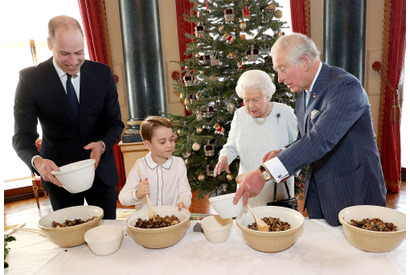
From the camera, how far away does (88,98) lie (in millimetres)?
1867

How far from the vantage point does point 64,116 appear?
183 cm

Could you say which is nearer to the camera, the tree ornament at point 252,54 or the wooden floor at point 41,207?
the tree ornament at point 252,54

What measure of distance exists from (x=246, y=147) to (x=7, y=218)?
365 centimetres

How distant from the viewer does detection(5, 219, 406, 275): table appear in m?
1.12

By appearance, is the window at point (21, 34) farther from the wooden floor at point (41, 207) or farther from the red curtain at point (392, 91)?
the red curtain at point (392, 91)

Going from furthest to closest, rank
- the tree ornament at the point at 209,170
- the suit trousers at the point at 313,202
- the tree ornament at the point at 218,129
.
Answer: the tree ornament at the point at 209,170
the tree ornament at the point at 218,129
the suit trousers at the point at 313,202

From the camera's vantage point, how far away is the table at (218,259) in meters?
1.12

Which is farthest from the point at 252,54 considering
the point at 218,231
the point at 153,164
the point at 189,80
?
the point at 218,231

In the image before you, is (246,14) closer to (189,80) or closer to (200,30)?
(200,30)

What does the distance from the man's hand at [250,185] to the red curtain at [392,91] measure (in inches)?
163

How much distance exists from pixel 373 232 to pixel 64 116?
5.51 feet

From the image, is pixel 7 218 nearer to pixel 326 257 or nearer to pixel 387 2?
pixel 326 257

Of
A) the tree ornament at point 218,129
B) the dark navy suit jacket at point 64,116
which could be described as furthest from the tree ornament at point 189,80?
the dark navy suit jacket at point 64,116

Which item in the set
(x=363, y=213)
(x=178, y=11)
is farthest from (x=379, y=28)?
(x=363, y=213)
